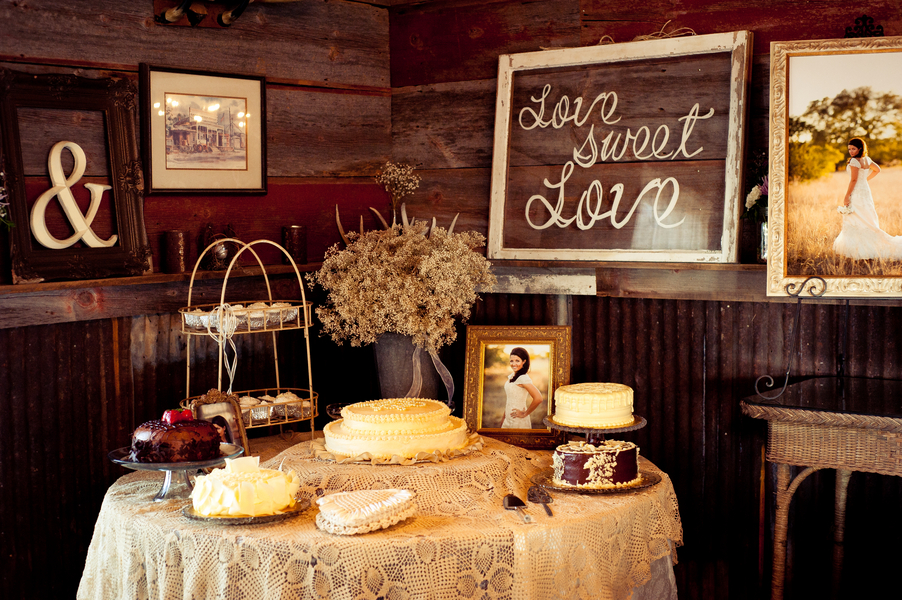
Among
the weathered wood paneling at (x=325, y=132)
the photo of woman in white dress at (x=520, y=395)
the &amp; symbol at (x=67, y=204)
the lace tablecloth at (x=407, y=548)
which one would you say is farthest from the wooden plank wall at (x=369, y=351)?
the lace tablecloth at (x=407, y=548)

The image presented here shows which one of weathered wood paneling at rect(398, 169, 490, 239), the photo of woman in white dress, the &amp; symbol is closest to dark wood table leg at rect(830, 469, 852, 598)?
the photo of woman in white dress

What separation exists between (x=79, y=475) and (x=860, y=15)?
316 cm

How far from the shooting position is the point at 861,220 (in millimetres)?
2717

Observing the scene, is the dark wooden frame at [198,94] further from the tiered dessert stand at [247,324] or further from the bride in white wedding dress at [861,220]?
the bride in white wedding dress at [861,220]

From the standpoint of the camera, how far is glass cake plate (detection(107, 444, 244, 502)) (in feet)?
7.89

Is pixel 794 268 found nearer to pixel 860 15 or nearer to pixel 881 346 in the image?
pixel 881 346

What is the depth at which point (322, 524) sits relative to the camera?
228 cm

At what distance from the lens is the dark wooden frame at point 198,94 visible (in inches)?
120

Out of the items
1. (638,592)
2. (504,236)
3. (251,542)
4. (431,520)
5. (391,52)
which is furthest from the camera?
(391,52)

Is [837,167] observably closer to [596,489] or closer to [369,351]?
[596,489]

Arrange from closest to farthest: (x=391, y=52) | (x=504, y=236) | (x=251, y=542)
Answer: (x=251, y=542) < (x=504, y=236) < (x=391, y=52)

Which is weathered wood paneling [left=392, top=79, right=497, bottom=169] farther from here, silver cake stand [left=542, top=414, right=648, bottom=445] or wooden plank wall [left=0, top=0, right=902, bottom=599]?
silver cake stand [left=542, top=414, right=648, bottom=445]

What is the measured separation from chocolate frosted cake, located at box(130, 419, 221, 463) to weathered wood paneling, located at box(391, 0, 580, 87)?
77.5 inches

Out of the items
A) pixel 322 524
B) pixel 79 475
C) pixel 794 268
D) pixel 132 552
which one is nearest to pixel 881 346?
pixel 794 268
